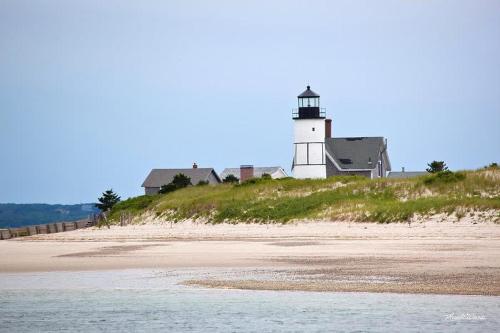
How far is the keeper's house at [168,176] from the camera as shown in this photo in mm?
94000

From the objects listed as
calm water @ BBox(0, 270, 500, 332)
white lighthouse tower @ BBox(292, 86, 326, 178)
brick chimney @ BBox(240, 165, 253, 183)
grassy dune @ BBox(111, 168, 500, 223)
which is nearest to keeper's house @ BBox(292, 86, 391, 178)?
white lighthouse tower @ BBox(292, 86, 326, 178)

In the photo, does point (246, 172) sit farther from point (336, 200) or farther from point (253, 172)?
point (336, 200)

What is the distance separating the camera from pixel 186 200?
176ft

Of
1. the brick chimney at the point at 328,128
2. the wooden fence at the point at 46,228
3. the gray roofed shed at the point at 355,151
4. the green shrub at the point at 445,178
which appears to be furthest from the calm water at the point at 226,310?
the brick chimney at the point at 328,128

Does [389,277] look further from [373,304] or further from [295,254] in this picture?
[295,254]

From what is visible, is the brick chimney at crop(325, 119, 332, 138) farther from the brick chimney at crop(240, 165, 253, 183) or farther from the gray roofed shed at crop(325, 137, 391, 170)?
the brick chimney at crop(240, 165, 253, 183)

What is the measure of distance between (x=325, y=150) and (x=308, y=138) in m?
7.47

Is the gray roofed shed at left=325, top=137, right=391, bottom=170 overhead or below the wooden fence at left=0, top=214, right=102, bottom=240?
overhead

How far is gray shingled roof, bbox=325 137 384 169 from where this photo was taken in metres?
78.8

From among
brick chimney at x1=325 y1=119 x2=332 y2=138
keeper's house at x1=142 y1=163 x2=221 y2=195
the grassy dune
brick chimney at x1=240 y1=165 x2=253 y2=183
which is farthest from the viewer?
keeper's house at x1=142 y1=163 x2=221 y2=195

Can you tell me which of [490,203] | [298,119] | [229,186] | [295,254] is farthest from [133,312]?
[298,119]

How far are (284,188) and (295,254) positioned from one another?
20.8 meters

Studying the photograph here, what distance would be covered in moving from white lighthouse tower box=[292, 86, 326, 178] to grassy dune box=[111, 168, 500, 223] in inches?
570

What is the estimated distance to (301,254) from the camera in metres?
31.5
